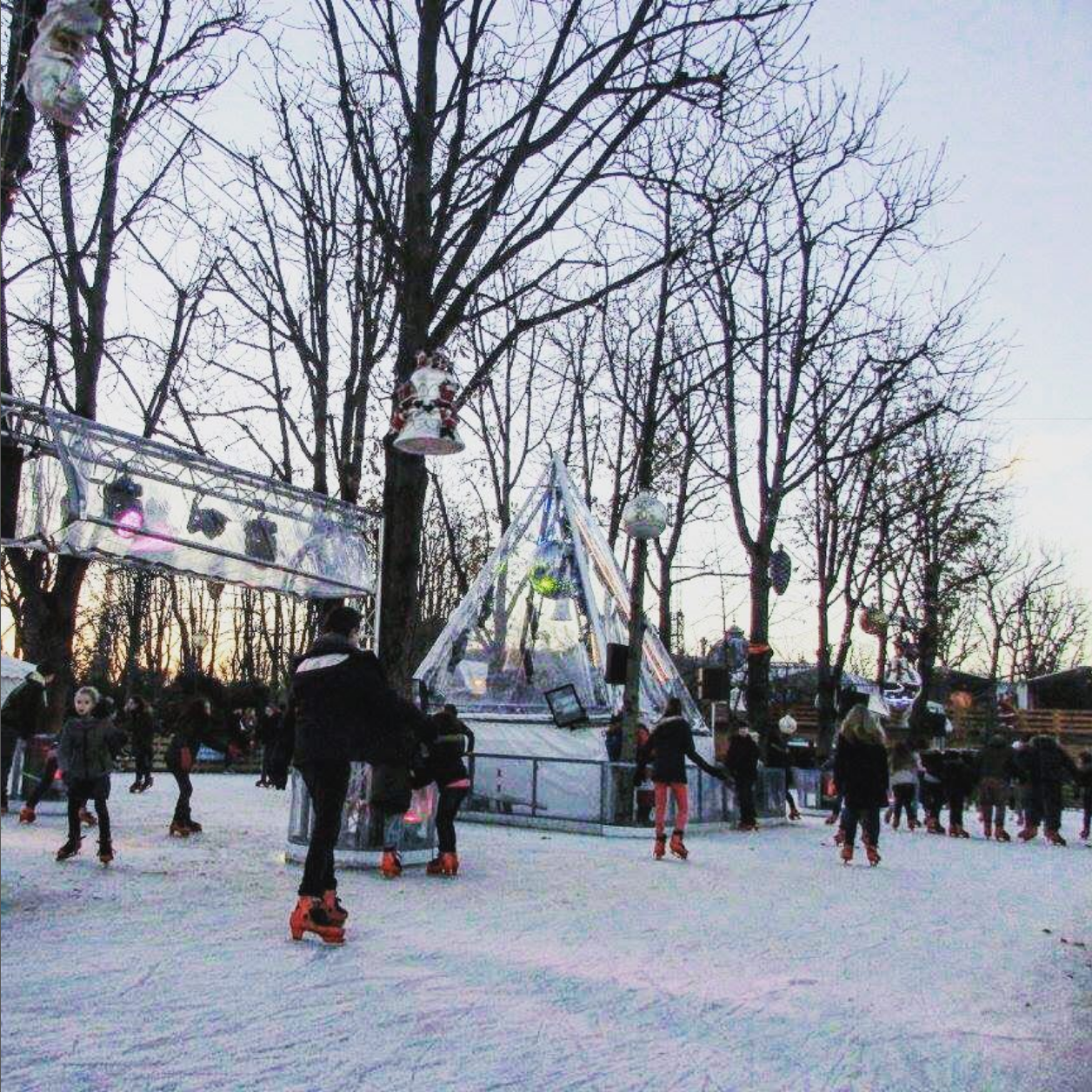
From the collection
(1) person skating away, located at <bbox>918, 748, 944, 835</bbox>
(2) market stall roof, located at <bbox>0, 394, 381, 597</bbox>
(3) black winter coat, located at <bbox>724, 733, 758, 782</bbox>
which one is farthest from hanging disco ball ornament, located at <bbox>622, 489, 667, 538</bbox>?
(1) person skating away, located at <bbox>918, 748, 944, 835</bbox>

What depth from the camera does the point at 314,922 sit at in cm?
562

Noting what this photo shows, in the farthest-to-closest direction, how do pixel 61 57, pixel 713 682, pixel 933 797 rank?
pixel 933 797
pixel 713 682
pixel 61 57

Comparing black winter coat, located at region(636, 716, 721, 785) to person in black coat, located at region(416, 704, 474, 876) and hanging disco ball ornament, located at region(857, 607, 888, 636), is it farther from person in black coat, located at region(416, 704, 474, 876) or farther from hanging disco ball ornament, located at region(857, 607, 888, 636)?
hanging disco ball ornament, located at region(857, 607, 888, 636)

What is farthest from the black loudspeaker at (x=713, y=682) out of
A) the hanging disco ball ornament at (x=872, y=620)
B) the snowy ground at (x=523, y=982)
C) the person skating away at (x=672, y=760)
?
the hanging disco ball ornament at (x=872, y=620)

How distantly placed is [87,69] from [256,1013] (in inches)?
127

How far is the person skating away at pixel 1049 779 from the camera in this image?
15797 millimetres

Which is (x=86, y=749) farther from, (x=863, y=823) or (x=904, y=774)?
(x=904, y=774)

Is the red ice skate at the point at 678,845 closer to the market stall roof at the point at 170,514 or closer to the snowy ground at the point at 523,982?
the snowy ground at the point at 523,982

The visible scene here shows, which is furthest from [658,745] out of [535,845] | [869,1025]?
[869,1025]

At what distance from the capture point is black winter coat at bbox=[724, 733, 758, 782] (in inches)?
615

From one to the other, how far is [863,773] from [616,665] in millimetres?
3555

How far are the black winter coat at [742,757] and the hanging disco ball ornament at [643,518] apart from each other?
11.1ft

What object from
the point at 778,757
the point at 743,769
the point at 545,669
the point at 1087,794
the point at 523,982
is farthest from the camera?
the point at 778,757

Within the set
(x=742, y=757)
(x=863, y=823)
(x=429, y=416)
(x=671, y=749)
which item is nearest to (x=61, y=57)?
(x=429, y=416)
